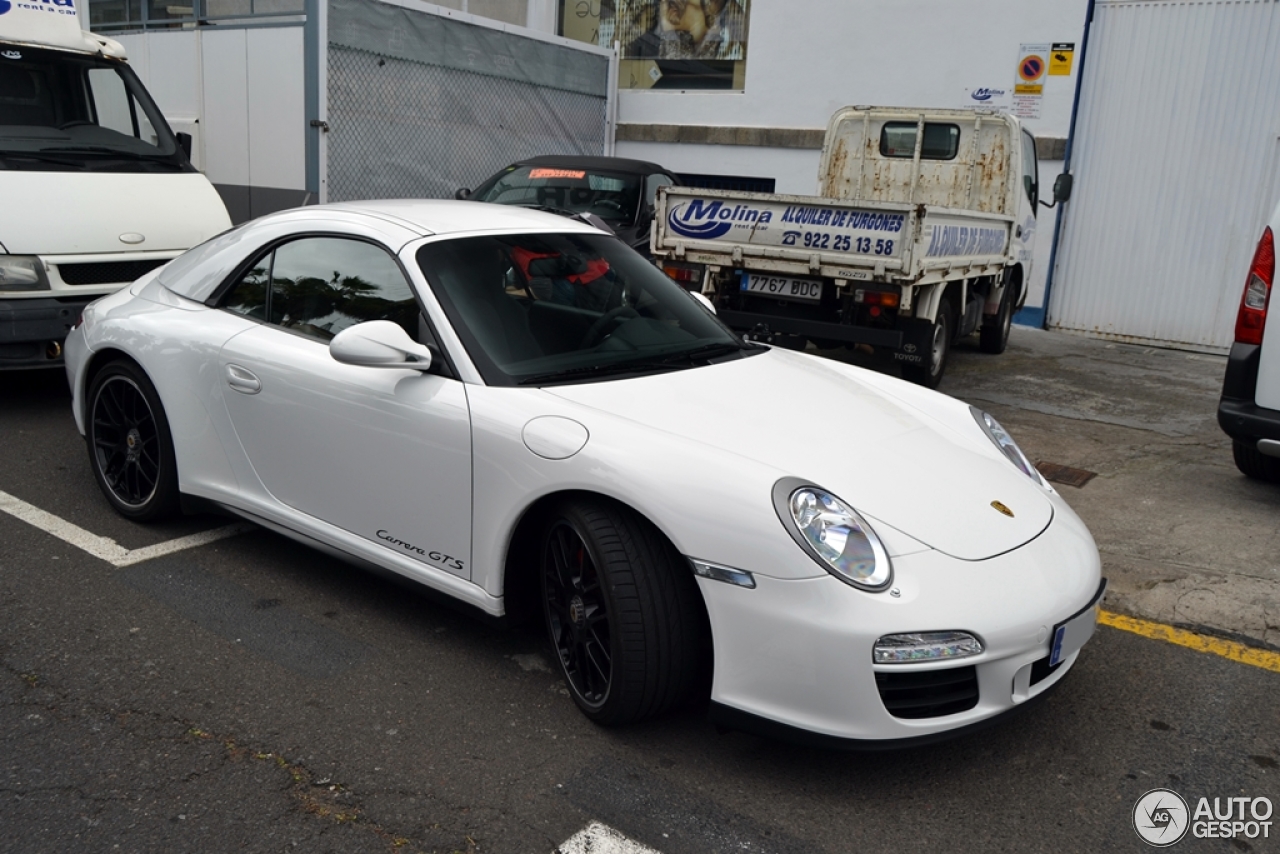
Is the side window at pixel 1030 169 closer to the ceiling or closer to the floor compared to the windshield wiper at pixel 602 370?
closer to the ceiling

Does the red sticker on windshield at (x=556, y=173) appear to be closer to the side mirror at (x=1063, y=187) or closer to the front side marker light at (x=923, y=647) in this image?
the side mirror at (x=1063, y=187)

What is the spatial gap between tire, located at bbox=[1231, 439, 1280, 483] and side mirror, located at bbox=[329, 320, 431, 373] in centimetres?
475

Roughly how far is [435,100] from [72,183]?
6.30 metres

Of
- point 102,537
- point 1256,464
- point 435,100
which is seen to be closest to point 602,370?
point 102,537

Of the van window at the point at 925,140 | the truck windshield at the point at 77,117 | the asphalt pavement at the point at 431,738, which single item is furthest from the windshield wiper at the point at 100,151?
the van window at the point at 925,140

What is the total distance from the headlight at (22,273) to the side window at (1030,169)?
8.09 meters

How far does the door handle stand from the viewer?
3.96m

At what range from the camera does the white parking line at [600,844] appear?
105 inches

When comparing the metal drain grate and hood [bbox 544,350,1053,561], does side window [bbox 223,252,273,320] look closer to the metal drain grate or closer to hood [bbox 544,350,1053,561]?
hood [bbox 544,350,1053,561]

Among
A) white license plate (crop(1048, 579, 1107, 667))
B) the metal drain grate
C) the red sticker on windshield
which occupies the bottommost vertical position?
the metal drain grate

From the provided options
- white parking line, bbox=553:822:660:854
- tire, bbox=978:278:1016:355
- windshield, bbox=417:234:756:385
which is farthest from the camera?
tire, bbox=978:278:1016:355

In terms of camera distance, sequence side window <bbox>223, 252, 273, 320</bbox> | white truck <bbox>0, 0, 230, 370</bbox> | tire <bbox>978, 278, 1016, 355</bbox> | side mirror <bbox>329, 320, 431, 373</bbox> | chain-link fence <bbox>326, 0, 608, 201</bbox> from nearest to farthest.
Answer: side mirror <bbox>329, 320, 431, 373</bbox>, side window <bbox>223, 252, 273, 320</bbox>, white truck <bbox>0, 0, 230, 370</bbox>, tire <bbox>978, 278, 1016, 355</bbox>, chain-link fence <bbox>326, 0, 608, 201</bbox>

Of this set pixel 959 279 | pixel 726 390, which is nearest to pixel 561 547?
pixel 726 390

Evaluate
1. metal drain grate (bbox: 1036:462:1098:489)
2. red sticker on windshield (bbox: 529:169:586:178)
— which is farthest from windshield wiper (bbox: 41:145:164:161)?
metal drain grate (bbox: 1036:462:1098:489)
